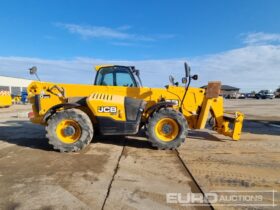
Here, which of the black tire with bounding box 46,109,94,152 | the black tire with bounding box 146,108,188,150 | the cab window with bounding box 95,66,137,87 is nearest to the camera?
the black tire with bounding box 46,109,94,152

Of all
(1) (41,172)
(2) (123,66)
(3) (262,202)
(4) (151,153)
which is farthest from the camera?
(2) (123,66)

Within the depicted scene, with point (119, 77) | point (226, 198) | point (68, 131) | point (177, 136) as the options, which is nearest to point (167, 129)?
point (177, 136)

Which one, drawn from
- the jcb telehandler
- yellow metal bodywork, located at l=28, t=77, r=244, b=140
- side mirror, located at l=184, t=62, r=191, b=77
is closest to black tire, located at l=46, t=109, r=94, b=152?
the jcb telehandler

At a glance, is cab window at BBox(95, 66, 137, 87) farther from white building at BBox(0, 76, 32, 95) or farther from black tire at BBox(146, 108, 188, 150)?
white building at BBox(0, 76, 32, 95)

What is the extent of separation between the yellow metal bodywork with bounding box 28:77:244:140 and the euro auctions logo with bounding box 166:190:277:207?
3.32 metres

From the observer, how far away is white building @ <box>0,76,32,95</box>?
4947 centimetres

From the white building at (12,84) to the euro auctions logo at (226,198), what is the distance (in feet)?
170

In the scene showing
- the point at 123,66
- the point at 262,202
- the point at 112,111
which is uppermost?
the point at 123,66

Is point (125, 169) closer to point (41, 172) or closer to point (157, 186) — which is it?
point (157, 186)

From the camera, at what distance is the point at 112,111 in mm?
6270

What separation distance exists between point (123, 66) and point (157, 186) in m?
4.11

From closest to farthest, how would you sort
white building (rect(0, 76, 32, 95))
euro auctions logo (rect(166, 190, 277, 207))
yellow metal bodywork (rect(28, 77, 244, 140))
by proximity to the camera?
euro auctions logo (rect(166, 190, 277, 207))
yellow metal bodywork (rect(28, 77, 244, 140))
white building (rect(0, 76, 32, 95))

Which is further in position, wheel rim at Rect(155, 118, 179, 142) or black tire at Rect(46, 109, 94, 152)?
wheel rim at Rect(155, 118, 179, 142)

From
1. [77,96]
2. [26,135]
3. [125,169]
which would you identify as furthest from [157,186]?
[26,135]
